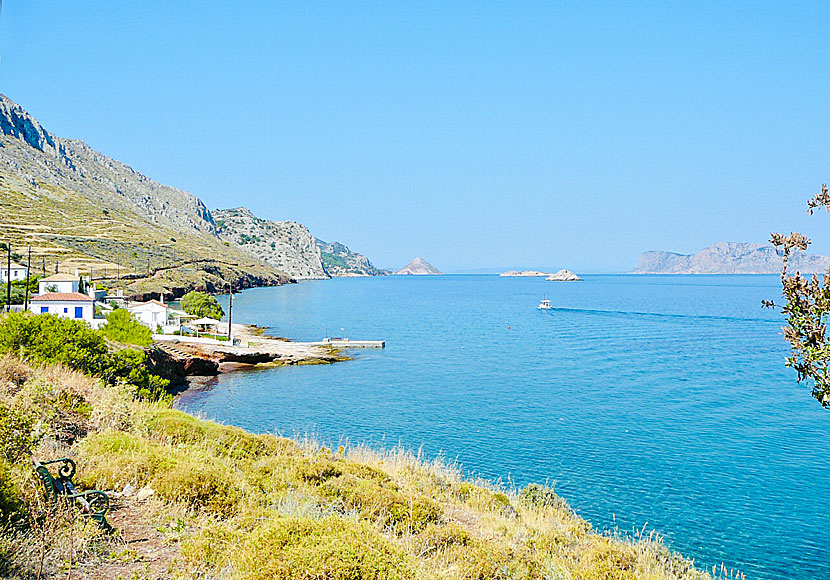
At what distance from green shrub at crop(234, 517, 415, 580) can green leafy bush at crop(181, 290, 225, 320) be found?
70368mm

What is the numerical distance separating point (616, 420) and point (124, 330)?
32.1 meters

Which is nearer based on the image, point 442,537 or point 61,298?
point 442,537

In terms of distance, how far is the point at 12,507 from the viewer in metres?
6.47

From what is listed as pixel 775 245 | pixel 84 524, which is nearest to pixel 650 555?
pixel 775 245

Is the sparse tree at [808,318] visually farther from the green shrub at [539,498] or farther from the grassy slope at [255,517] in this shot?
the green shrub at [539,498]

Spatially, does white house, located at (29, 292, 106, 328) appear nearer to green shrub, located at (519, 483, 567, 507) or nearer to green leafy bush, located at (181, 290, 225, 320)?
green leafy bush, located at (181, 290, 225, 320)

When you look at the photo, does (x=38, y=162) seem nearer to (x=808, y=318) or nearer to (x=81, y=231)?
(x=81, y=231)

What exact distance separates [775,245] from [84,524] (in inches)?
367

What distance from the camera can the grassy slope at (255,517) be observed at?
19.7 feet

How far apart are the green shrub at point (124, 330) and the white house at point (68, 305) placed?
2170mm

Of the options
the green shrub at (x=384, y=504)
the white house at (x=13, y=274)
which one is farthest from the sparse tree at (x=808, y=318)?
the white house at (x=13, y=274)

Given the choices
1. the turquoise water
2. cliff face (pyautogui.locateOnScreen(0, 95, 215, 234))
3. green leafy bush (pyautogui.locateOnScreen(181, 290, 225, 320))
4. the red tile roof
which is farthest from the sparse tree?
cliff face (pyautogui.locateOnScreen(0, 95, 215, 234))

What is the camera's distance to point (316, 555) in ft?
19.1

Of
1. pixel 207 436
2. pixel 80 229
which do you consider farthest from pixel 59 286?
pixel 80 229
